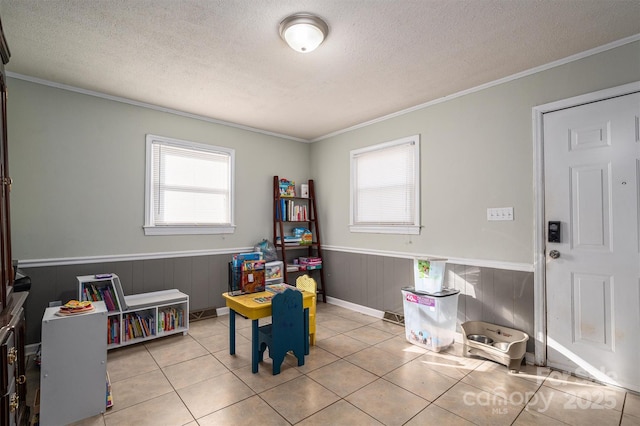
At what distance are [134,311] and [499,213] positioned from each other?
12.2 feet

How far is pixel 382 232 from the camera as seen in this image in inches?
159

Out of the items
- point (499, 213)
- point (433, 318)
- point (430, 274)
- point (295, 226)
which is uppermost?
point (499, 213)

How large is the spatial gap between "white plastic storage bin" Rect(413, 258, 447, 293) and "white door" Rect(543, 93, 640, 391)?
0.87m

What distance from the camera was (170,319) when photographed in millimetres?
3355

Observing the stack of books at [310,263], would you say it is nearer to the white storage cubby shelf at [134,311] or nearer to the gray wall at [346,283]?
the gray wall at [346,283]

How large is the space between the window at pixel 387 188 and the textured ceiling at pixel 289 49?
0.67 metres

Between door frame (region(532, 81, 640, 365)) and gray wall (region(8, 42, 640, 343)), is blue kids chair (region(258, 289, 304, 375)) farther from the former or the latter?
door frame (region(532, 81, 640, 365))

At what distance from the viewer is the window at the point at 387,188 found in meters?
3.72

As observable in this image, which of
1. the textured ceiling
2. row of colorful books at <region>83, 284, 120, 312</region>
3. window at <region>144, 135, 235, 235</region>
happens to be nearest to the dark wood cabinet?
the textured ceiling

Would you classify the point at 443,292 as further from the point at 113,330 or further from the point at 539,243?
the point at 113,330

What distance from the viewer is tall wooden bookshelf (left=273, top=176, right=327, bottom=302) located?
4.62m

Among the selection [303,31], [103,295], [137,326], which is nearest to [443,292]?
[303,31]

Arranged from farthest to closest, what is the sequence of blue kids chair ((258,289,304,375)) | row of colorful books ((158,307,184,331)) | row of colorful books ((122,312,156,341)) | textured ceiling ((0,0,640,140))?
row of colorful books ((158,307,184,331)), row of colorful books ((122,312,156,341)), blue kids chair ((258,289,304,375)), textured ceiling ((0,0,640,140))

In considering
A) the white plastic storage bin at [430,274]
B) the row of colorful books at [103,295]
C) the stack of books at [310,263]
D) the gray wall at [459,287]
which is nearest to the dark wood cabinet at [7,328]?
the row of colorful books at [103,295]
